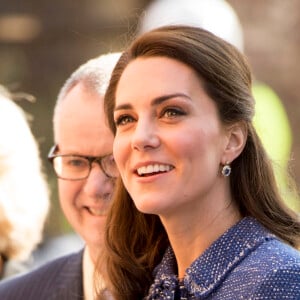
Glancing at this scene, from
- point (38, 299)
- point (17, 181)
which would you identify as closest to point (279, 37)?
point (17, 181)

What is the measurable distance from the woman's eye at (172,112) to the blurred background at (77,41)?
582cm

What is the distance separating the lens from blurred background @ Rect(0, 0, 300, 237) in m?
9.39

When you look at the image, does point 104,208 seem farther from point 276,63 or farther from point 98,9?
point 98,9

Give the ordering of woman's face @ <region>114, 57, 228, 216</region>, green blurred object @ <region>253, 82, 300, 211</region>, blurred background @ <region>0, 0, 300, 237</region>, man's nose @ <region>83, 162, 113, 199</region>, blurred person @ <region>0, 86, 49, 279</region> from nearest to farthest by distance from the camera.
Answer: woman's face @ <region>114, 57, 228, 216</region>
green blurred object @ <region>253, 82, 300, 211</region>
man's nose @ <region>83, 162, 113, 199</region>
blurred person @ <region>0, 86, 49, 279</region>
blurred background @ <region>0, 0, 300, 237</region>

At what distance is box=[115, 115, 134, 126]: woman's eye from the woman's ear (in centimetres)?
27

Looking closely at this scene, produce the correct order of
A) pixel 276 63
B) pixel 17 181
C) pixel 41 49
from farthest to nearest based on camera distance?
1. pixel 41 49
2. pixel 276 63
3. pixel 17 181

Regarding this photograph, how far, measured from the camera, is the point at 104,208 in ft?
12.5

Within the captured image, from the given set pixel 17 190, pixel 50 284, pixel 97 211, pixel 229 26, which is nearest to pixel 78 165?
pixel 97 211

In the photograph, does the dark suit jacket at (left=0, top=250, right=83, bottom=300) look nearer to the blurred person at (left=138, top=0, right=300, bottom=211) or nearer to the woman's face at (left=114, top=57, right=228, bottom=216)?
the woman's face at (left=114, top=57, right=228, bottom=216)

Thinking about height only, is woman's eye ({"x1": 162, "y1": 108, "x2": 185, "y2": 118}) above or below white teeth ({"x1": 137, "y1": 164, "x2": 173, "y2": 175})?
above

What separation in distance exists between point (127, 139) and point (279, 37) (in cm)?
679

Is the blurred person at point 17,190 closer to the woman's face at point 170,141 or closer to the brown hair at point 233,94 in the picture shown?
the brown hair at point 233,94

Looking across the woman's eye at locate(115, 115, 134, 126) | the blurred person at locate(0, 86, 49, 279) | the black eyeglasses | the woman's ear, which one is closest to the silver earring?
the woman's ear

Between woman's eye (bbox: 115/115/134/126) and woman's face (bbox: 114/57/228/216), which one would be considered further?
woman's eye (bbox: 115/115/134/126)
